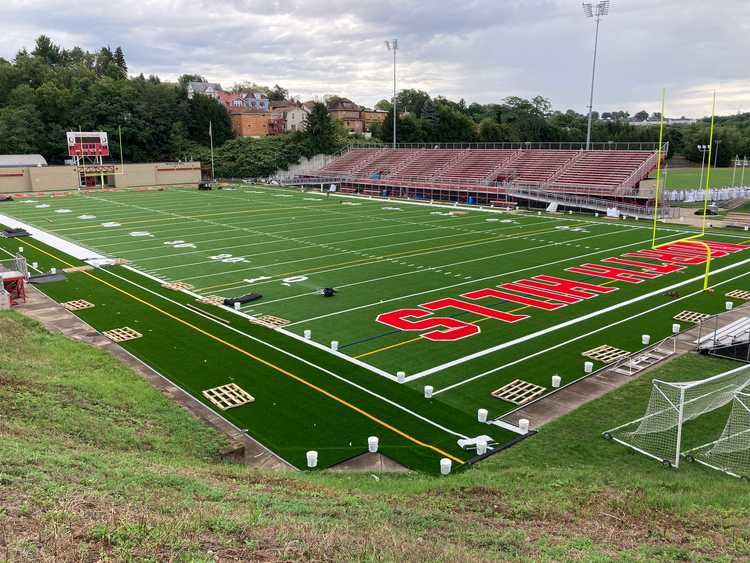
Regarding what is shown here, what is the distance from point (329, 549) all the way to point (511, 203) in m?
51.5

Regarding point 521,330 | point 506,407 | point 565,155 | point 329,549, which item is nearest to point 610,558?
point 329,549

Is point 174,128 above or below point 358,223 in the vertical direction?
above

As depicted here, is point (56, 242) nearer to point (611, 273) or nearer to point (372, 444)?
point (372, 444)

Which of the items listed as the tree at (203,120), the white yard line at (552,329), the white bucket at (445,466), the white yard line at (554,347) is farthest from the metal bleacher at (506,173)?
the white bucket at (445,466)

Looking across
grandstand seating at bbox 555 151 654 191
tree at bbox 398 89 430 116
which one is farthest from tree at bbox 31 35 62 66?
grandstand seating at bbox 555 151 654 191

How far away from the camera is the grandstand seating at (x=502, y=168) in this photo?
54.3m

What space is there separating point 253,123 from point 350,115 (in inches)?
1001

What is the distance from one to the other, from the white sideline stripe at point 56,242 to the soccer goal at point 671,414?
89.0ft

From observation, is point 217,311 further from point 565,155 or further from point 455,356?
point 565,155

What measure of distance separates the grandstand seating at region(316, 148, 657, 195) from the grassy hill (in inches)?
1783

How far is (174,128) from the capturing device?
3834 inches

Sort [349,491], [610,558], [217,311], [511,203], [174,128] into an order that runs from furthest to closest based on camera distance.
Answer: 1. [174,128]
2. [511,203]
3. [217,311]
4. [349,491]
5. [610,558]

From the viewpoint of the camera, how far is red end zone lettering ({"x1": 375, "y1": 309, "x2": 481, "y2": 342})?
18594mm

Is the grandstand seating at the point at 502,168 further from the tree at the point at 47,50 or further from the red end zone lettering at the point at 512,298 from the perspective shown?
the tree at the point at 47,50
